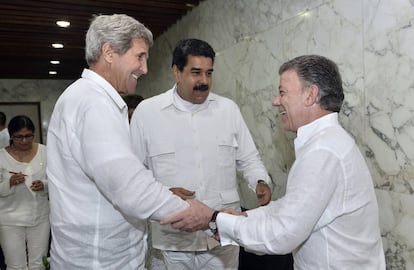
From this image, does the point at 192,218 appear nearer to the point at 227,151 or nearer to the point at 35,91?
the point at 227,151

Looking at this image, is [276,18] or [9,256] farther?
[9,256]

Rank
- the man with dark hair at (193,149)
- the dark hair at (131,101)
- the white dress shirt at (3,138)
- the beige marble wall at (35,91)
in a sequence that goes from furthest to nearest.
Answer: the beige marble wall at (35,91) → the white dress shirt at (3,138) → the dark hair at (131,101) → the man with dark hair at (193,149)

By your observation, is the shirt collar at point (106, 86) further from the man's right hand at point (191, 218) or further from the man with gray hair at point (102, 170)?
the man's right hand at point (191, 218)

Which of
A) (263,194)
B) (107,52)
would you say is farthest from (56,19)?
(263,194)

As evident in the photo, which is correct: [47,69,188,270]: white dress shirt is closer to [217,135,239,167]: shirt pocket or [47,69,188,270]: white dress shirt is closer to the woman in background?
[217,135,239,167]: shirt pocket

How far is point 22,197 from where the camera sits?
310 centimetres

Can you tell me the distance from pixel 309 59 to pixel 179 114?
3.49ft

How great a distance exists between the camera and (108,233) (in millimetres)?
1381

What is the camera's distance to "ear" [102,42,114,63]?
4.58 ft

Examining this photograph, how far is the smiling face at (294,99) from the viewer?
1.26 meters

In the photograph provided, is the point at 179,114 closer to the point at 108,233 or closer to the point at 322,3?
the point at 108,233

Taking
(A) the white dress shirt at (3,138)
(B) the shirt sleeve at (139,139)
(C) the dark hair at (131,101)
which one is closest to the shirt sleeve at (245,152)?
(B) the shirt sleeve at (139,139)

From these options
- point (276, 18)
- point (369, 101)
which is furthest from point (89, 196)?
point (276, 18)

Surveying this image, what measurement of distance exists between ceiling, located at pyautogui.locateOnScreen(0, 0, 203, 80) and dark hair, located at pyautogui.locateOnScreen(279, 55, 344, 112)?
309 centimetres
